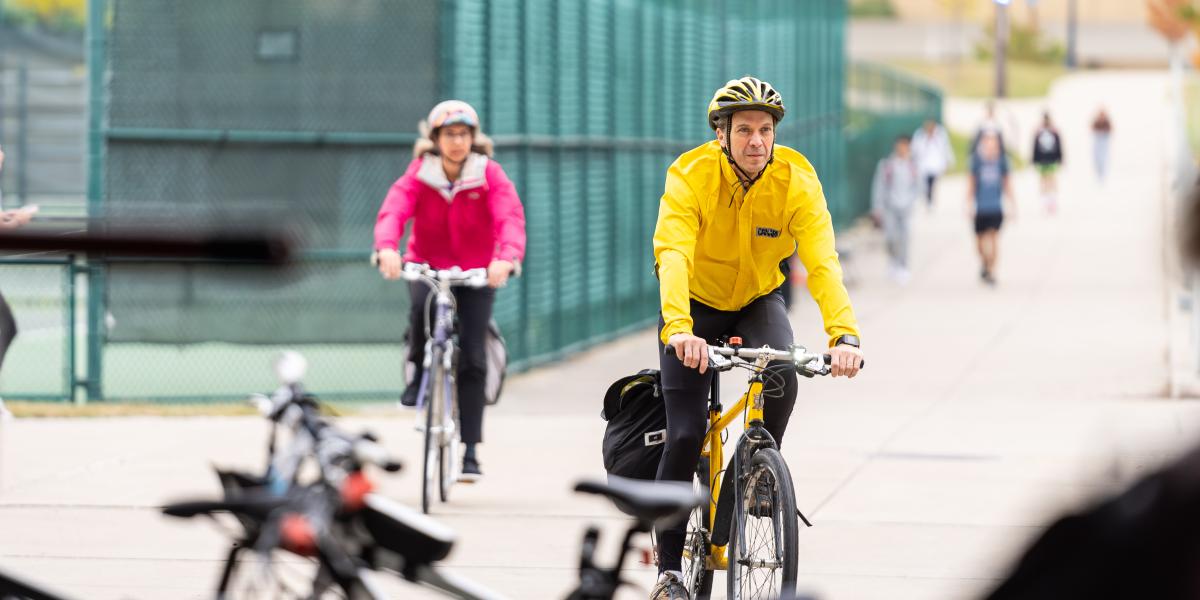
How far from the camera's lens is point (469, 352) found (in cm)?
905

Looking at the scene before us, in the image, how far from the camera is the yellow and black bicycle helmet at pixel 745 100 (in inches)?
227

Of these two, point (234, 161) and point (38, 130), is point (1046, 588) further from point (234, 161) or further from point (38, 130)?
point (38, 130)

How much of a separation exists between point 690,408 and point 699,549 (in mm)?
445

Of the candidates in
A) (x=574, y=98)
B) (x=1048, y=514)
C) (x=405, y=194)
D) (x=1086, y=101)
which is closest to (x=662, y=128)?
(x=574, y=98)

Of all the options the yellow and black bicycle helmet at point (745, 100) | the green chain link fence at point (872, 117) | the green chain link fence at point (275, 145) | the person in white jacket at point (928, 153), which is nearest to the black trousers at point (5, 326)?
the green chain link fence at point (275, 145)

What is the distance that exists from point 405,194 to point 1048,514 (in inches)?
314

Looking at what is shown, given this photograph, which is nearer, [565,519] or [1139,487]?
[1139,487]

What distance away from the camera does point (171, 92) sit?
12922mm

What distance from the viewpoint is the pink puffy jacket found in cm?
892

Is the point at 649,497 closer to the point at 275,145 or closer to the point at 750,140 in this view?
the point at 750,140

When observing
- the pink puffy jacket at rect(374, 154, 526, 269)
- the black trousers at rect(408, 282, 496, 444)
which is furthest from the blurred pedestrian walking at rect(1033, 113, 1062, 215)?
the black trousers at rect(408, 282, 496, 444)

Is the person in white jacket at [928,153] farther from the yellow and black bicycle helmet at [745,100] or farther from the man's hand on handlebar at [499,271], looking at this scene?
the yellow and black bicycle helmet at [745,100]

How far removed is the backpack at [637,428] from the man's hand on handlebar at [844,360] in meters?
0.76

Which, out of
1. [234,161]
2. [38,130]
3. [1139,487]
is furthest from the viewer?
[38,130]
